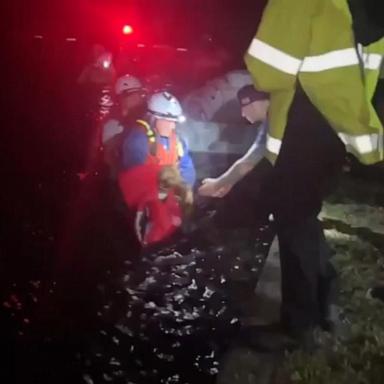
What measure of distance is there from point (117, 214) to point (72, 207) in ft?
0.73

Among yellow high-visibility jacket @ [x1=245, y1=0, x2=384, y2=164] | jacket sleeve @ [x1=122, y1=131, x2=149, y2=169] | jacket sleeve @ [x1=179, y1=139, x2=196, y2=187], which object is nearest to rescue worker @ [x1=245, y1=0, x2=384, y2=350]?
yellow high-visibility jacket @ [x1=245, y1=0, x2=384, y2=164]

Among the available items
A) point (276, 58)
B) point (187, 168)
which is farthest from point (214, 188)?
point (276, 58)

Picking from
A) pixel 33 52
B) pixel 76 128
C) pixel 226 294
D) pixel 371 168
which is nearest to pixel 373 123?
pixel 371 168

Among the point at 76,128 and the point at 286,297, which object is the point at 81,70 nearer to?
the point at 76,128

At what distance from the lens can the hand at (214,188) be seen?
208 centimetres

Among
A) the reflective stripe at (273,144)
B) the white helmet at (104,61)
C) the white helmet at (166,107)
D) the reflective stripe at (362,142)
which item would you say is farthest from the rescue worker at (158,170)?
the reflective stripe at (362,142)

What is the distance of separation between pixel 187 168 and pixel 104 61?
0.36 m

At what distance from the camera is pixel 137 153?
215 centimetres

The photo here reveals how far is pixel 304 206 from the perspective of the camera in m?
1.90

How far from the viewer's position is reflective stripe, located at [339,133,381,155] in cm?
182

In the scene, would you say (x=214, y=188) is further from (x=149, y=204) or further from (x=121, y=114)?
(x=121, y=114)

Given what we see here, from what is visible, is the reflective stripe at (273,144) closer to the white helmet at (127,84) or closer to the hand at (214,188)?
the hand at (214,188)

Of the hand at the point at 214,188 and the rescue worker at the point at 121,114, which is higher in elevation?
the rescue worker at the point at 121,114

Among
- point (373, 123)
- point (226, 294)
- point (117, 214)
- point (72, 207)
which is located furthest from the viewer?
point (72, 207)
